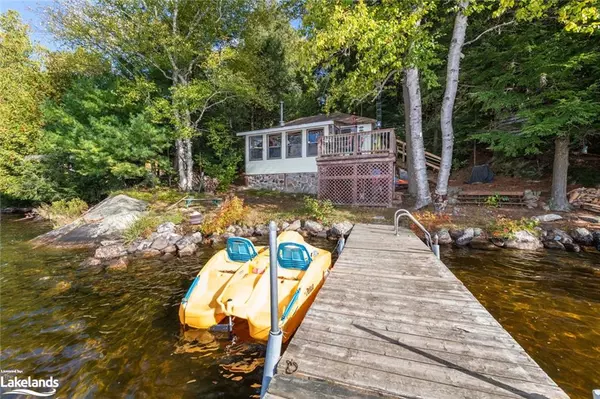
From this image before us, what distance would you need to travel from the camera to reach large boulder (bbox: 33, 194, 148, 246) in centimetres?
906

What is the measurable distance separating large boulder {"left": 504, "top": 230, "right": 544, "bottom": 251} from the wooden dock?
544 cm

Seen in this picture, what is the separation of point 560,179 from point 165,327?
13.0 m

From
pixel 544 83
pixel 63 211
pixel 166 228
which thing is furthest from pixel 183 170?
pixel 544 83

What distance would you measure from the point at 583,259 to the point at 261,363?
8144 millimetres

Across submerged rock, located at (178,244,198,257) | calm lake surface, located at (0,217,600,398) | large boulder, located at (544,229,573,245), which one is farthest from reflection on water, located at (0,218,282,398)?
large boulder, located at (544,229,573,245)

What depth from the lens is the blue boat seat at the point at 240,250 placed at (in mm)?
4621

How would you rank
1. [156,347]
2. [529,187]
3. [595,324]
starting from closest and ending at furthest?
1. [156,347]
2. [595,324]
3. [529,187]

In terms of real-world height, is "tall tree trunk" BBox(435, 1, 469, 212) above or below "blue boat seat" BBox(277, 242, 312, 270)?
above

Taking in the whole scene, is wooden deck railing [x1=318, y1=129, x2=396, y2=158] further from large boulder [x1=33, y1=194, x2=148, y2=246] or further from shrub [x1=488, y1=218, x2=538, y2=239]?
large boulder [x1=33, y1=194, x2=148, y2=246]

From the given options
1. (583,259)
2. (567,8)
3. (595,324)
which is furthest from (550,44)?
(595,324)

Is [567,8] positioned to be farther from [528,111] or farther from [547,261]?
[547,261]

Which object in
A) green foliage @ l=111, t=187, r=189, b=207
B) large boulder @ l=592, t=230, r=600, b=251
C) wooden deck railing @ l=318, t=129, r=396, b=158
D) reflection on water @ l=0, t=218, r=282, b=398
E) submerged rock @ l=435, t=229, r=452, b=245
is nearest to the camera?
reflection on water @ l=0, t=218, r=282, b=398

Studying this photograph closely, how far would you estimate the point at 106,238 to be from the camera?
913cm

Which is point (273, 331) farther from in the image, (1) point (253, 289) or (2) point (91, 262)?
(2) point (91, 262)
